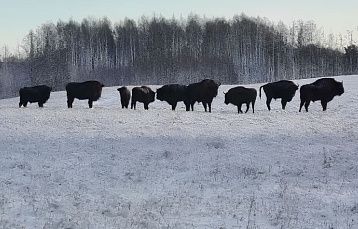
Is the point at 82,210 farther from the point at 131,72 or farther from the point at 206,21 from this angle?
the point at 206,21

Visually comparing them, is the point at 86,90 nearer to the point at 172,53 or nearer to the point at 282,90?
the point at 282,90

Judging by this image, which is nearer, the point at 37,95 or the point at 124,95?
the point at 37,95

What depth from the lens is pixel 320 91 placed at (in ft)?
87.5

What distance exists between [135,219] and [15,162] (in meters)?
5.06

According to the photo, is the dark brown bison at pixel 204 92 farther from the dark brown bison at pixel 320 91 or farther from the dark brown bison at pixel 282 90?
the dark brown bison at pixel 320 91

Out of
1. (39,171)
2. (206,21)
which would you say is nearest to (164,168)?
(39,171)

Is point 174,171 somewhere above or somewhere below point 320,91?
below

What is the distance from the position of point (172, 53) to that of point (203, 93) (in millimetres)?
56998

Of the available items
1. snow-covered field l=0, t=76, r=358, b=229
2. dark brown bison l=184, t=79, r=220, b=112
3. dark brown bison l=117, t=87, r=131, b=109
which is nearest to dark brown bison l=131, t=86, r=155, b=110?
dark brown bison l=117, t=87, r=131, b=109

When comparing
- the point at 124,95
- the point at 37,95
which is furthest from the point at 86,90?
the point at 37,95

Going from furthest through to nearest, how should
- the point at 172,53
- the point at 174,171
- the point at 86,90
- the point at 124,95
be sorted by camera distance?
1. the point at 172,53
2. the point at 124,95
3. the point at 86,90
4. the point at 174,171

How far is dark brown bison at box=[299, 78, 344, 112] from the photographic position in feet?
86.9

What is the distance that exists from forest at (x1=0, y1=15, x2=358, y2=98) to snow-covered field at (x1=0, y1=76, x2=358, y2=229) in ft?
170

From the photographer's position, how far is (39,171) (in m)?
13.0
